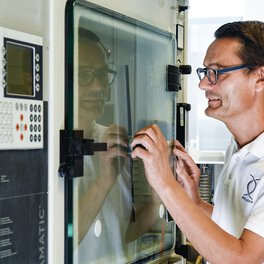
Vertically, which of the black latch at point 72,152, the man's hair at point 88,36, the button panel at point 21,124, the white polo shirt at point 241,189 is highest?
the man's hair at point 88,36

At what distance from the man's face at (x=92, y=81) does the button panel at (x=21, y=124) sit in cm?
19

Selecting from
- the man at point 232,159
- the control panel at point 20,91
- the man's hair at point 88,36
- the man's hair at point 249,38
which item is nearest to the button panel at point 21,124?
the control panel at point 20,91

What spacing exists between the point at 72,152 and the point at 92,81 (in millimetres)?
252

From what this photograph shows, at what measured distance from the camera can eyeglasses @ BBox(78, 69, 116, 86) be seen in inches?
51.2

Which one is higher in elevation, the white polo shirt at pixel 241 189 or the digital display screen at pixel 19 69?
the digital display screen at pixel 19 69

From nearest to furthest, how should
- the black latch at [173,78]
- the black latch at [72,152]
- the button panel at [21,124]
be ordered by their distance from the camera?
the button panel at [21,124], the black latch at [72,152], the black latch at [173,78]

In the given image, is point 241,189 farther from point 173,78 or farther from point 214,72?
point 173,78

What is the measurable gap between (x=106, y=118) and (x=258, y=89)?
0.56m

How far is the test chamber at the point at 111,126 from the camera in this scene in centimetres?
125

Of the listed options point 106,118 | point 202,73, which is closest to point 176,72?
point 202,73

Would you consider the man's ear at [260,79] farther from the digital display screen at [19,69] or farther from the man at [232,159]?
the digital display screen at [19,69]

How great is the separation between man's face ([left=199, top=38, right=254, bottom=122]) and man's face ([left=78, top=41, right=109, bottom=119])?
15.8 inches

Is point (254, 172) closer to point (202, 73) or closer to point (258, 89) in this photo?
point (258, 89)

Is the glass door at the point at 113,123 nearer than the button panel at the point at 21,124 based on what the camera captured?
No
